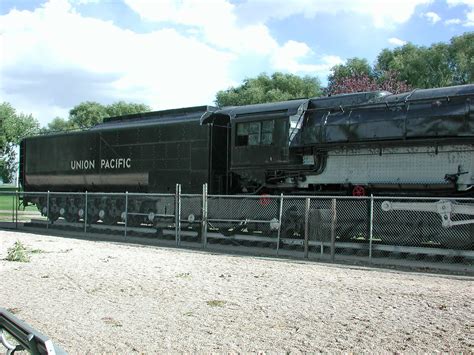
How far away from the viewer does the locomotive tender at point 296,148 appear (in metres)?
11.9

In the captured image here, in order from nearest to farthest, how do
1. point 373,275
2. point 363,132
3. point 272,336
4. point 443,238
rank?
point 272,336, point 373,275, point 443,238, point 363,132

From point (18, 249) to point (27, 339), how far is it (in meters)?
9.50

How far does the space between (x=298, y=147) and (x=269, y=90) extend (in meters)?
37.0

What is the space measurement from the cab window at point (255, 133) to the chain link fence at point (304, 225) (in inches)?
71.1

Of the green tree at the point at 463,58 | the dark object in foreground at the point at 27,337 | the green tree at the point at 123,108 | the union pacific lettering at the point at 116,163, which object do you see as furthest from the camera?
the green tree at the point at 123,108

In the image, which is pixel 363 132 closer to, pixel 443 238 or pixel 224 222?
pixel 443 238

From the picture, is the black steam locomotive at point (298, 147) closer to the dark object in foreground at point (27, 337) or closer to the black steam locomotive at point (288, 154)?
the black steam locomotive at point (288, 154)

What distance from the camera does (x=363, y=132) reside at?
1277 centimetres


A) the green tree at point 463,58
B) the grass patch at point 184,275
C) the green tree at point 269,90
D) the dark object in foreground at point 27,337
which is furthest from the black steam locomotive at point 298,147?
the green tree at point 269,90

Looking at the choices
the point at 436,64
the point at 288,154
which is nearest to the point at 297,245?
the point at 288,154

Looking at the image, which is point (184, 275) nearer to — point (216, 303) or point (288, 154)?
point (216, 303)

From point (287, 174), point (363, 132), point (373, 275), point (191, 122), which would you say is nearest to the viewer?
point (373, 275)

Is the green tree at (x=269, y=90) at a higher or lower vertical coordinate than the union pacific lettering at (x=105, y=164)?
higher

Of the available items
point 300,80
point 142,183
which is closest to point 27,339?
point 142,183
